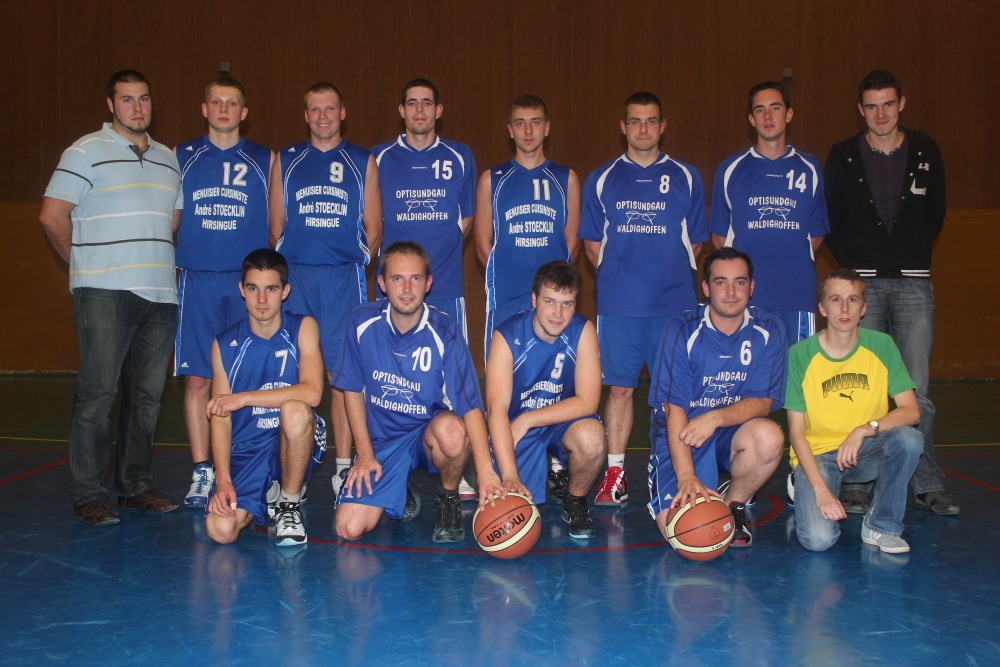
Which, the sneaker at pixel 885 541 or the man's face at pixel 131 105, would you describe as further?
the man's face at pixel 131 105

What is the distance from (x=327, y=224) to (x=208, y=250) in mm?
655

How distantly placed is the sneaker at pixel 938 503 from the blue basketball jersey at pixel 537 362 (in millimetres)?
1944

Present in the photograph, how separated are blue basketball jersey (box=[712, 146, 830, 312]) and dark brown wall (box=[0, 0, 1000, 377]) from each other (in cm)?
514

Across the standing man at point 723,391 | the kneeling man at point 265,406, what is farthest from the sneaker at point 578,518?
the kneeling man at point 265,406

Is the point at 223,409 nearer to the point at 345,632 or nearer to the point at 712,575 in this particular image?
the point at 345,632

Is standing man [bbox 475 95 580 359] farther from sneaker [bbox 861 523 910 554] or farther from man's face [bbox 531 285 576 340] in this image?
sneaker [bbox 861 523 910 554]

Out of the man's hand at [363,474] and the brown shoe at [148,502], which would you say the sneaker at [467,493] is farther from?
the brown shoe at [148,502]

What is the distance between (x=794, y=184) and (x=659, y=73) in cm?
596

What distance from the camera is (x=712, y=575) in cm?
320

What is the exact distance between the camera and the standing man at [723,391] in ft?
11.9

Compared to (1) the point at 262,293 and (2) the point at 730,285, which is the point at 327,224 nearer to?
(1) the point at 262,293

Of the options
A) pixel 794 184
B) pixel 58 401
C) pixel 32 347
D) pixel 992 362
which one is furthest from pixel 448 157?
pixel 992 362

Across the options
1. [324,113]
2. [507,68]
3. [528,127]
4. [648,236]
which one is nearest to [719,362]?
[648,236]

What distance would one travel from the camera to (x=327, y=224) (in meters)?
4.53
